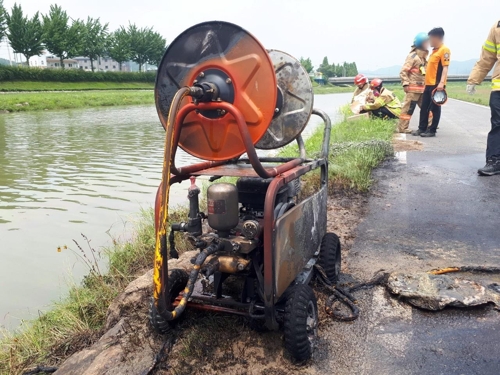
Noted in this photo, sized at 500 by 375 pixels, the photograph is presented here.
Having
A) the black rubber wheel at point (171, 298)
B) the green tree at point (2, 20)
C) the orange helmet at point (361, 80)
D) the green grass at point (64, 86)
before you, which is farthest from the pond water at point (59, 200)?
the green tree at point (2, 20)

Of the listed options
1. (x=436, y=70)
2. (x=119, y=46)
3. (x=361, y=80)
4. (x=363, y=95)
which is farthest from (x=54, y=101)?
(x=119, y=46)

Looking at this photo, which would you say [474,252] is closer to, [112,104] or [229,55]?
[229,55]

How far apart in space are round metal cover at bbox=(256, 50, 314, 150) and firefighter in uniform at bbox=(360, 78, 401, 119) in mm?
8921

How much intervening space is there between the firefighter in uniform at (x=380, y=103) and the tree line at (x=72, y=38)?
44751 mm

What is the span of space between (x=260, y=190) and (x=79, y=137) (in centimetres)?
1346

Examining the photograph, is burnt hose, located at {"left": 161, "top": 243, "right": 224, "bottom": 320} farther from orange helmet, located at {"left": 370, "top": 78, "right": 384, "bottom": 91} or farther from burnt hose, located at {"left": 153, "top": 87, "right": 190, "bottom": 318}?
orange helmet, located at {"left": 370, "top": 78, "right": 384, "bottom": 91}

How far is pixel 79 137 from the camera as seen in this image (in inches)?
587

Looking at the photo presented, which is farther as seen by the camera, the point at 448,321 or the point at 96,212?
the point at 96,212

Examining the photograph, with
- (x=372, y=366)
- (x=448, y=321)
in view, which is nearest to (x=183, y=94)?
→ (x=372, y=366)

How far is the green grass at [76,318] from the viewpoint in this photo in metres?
3.29

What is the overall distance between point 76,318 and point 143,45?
7043 centimetres

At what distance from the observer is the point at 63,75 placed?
144ft

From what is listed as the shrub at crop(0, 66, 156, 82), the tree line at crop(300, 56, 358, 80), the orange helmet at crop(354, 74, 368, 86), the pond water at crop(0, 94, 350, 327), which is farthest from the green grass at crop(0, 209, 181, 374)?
the tree line at crop(300, 56, 358, 80)

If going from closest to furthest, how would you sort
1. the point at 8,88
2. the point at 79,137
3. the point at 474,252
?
the point at 474,252 < the point at 79,137 < the point at 8,88
